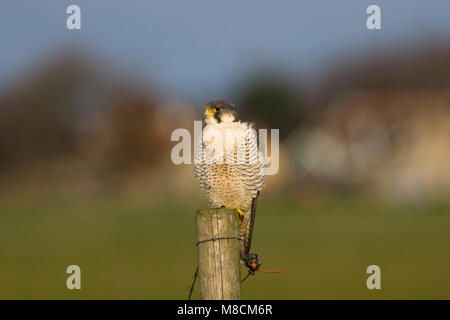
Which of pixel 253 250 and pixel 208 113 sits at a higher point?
pixel 253 250

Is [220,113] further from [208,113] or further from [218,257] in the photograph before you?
[218,257]

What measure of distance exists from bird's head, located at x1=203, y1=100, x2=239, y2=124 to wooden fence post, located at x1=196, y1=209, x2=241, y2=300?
146cm

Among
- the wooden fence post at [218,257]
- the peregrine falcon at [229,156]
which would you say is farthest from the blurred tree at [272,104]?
the wooden fence post at [218,257]

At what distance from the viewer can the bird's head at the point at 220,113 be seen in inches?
→ 292

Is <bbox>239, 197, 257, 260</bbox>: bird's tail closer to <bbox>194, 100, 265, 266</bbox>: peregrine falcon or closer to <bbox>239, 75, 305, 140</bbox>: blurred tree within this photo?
<bbox>194, 100, 265, 266</bbox>: peregrine falcon

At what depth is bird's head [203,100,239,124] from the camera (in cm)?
741

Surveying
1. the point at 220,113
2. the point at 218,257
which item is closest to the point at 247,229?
the point at 220,113

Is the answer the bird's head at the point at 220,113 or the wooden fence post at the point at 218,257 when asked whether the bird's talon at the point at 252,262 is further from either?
the bird's head at the point at 220,113

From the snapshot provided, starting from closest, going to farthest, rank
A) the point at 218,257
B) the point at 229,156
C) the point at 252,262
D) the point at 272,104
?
the point at 218,257 → the point at 252,262 → the point at 229,156 → the point at 272,104

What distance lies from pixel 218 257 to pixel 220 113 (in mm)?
1716

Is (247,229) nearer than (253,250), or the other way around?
(247,229)

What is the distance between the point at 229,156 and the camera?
7.39m

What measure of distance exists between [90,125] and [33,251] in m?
31.5

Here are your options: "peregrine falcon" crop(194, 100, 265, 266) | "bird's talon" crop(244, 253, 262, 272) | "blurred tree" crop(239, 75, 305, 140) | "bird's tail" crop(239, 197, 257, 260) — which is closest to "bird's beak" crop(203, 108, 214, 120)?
"peregrine falcon" crop(194, 100, 265, 266)
